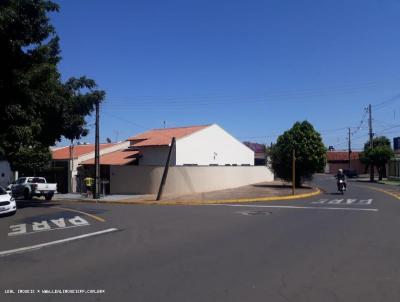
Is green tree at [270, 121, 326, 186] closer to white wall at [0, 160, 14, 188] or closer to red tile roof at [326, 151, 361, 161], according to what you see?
white wall at [0, 160, 14, 188]

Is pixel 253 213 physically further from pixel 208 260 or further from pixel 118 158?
pixel 118 158

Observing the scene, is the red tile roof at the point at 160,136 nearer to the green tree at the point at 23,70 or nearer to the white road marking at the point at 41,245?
the green tree at the point at 23,70

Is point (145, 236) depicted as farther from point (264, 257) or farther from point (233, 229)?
point (264, 257)

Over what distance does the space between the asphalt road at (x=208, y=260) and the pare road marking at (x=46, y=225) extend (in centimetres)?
4

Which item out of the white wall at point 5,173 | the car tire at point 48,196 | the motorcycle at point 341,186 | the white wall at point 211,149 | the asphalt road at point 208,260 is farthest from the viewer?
the white wall at point 5,173

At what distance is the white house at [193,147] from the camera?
37.3 meters

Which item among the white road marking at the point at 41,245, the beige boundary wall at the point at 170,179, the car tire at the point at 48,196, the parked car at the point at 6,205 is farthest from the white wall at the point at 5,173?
the white road marking at the point at 41,245

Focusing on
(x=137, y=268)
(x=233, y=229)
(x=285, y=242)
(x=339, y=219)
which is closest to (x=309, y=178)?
(x=339, y=219)

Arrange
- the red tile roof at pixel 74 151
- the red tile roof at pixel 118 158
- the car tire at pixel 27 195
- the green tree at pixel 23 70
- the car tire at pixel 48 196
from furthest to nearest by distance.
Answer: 1. the red tile roof at pixel 74 151
2. the red tile roof at pixel 118 158
3. the car tire at pixel 27 195
4. the car tire at pixel 48 196
5. the green tree at pixel 23 70

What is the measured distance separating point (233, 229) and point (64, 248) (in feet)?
15.9

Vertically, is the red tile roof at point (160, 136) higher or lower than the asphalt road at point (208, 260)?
higher

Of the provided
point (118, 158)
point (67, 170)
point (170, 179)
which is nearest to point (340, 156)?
point (118, 158)

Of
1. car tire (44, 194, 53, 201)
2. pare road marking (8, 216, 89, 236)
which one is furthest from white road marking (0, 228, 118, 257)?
car tire (44, 194, 53, 201)

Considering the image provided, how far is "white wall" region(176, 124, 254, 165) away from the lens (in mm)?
38062
